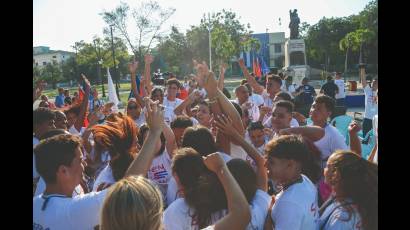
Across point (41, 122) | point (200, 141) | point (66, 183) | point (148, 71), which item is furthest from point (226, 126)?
point (148, 71)

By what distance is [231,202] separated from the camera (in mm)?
2195

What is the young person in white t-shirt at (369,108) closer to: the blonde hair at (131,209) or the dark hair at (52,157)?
the dark hair at (52,157)

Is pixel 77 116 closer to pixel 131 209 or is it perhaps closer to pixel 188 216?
pixel 188 216

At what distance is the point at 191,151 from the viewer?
8.73 ft

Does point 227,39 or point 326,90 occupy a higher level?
point 227,39

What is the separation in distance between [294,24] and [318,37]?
3444 centimetres

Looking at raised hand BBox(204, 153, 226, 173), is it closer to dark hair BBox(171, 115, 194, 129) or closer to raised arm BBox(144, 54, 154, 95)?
dark hair BBox(171, 115, 194, 129)

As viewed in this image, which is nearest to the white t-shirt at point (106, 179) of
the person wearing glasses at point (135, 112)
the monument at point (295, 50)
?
the person wearing glasses at point (135, 112)

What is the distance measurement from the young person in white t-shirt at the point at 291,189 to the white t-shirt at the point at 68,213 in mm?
1062

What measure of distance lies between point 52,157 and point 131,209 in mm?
Answer: 923

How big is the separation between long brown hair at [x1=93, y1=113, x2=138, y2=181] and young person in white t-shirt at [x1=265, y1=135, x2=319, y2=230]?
1.15 meters

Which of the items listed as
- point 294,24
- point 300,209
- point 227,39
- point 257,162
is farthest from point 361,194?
point 227,39

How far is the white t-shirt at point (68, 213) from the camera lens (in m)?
2.27
